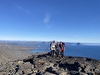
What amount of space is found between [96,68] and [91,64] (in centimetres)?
156

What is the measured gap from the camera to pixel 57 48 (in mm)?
31672

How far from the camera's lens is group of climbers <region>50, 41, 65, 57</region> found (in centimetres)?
3100

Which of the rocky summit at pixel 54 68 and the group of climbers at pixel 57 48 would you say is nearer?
the rocky summit at pixel 54 68

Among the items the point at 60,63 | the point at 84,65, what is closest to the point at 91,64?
the point at 84,65

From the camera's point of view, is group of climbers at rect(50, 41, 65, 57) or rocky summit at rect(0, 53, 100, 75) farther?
group of climbers at rect(50, 41, 65, 57)

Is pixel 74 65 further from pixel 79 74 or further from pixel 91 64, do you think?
pixel 79 74

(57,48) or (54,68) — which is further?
(57,48)

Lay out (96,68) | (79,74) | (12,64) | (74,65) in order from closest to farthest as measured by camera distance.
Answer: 1. (79,74)
2. (96,68)
3. (74,65)
4. (12,64)

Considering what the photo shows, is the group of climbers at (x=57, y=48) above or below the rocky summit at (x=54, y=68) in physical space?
above

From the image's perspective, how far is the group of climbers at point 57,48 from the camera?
3100 cm

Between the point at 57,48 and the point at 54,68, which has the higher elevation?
the point at 57,48

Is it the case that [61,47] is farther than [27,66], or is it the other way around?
[61,47]

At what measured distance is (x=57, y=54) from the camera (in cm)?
3203

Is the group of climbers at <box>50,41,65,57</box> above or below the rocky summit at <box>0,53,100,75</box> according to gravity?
above
